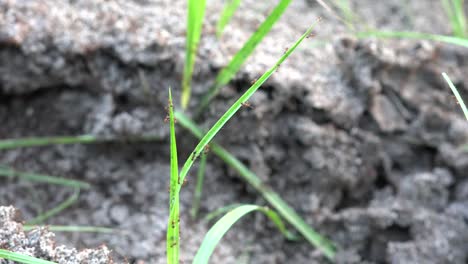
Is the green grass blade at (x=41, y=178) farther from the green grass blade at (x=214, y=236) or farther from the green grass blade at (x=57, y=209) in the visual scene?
the green grass blade at (x=214, y=236)

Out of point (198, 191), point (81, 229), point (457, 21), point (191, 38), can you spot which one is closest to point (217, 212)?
point (198, 191)

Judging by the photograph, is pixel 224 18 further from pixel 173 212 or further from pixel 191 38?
pixel 173 212

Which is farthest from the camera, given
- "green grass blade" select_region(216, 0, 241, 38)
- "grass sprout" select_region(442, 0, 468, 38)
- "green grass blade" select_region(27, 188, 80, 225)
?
"grass sprout" select_region(442, 0, 468, 38)

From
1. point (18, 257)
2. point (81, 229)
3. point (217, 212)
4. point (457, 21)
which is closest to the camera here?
point (18, 257)

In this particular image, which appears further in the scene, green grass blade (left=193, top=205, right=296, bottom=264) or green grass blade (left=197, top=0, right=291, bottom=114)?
green grass blade (left=197, top=0, right=291, bottom=114)

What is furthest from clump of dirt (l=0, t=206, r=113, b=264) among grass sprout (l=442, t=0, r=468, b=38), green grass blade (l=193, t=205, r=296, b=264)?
grass sprout (l=442, t=0, r=468, b=38)

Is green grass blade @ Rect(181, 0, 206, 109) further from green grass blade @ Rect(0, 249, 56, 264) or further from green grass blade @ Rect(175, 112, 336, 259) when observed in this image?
green grass blade @ Rect(0, 249, 56, 264)
